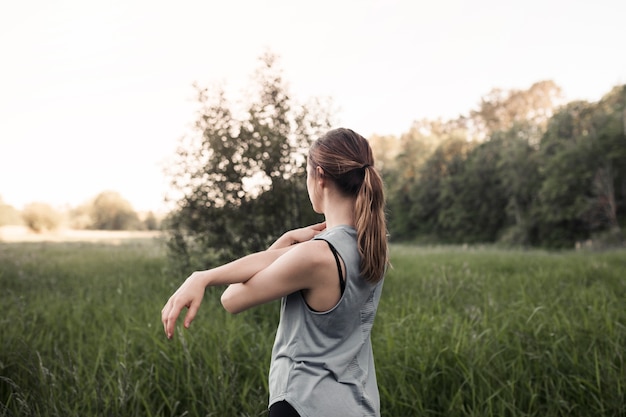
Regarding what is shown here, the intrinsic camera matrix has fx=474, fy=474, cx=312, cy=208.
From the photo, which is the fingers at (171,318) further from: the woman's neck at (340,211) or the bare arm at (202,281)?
the woman's neck at (340,211)

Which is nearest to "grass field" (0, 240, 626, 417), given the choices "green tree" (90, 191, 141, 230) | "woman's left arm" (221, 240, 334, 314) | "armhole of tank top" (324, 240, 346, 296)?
"woman's left arm" (221, 240, 334, 314)

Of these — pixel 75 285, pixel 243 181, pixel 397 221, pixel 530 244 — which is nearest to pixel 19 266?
pixel 75 285

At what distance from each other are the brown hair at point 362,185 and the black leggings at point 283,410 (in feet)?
1.55

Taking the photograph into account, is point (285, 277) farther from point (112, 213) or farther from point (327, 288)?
point (112, 213)

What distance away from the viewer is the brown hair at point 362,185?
1.56 meters

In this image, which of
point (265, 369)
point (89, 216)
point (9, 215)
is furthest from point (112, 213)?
point (265, 369)

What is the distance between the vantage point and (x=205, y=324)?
4227 mm

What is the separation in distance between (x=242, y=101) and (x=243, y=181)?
4.11ft

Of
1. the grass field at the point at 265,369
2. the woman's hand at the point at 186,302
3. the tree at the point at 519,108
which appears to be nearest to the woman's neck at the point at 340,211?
the woman's hand at the point at 186,302

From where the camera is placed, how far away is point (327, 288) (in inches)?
58.5

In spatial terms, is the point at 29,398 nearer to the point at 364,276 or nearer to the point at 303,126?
the point at 364,276

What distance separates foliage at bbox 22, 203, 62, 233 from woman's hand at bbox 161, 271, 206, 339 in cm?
5493

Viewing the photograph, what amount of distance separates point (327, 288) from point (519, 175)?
45268 millimetres

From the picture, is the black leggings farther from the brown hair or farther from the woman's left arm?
the brown hair
